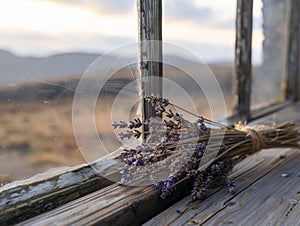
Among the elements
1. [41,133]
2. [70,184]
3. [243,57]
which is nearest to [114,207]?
[70,184]

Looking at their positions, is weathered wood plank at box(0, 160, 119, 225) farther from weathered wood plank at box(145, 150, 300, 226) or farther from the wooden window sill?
weathered wood plank at box(145, 150, 300, 226)

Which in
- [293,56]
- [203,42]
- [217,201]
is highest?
[203,42]

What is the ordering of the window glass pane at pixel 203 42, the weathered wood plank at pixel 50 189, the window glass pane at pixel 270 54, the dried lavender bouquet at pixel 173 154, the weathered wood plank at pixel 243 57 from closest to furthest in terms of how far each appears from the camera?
the weathered wood plank at pixel 50 189 < the dried lavender bouquet at pixel 173 154 < the window glass pane at pixel 203 42 < the weathered wood plank at pixel 243 57 < the window glass pane at pixel 270 54

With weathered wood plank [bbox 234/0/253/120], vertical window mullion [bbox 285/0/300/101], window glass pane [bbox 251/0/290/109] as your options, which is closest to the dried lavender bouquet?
weathered wood plank [bbox 234/0/253/120]

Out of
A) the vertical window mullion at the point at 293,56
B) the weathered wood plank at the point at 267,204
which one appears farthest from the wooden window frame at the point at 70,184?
the vertical window mullion at the point at 293,56

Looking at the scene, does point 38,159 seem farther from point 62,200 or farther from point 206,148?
point 206,148

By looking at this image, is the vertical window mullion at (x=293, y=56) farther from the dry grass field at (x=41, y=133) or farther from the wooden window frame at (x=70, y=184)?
the dry grass field at (x=41, y=133)

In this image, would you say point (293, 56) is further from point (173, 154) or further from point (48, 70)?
point (48, 70)
